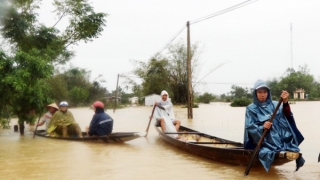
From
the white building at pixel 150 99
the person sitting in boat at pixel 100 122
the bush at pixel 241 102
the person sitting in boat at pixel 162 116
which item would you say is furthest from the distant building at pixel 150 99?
the person sitting in boat at pixel 100 122

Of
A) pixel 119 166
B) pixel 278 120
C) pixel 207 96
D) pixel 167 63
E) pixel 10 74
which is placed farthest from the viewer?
pixel 207 96

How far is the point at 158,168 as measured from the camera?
6.68 meters

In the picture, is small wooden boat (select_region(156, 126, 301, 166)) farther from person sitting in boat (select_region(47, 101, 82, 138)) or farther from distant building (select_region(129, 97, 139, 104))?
distant building (select_region(129, 97, 139, 104))

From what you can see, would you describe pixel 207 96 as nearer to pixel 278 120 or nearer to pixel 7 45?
pixel 7 45

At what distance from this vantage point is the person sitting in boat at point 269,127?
539 cm

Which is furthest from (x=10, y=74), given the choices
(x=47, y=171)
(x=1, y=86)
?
(x=47, y=171)

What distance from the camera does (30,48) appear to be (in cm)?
1178

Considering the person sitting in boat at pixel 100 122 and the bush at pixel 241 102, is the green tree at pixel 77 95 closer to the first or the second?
the bush at pixel 241 102

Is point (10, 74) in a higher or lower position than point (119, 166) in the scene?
higher

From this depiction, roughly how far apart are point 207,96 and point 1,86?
→ 3215cm

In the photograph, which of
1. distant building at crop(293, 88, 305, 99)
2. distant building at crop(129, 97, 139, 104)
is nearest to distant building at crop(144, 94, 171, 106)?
distant building at crop(129, 97, 139, 104)

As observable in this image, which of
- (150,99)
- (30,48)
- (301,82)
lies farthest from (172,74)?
(30,48)

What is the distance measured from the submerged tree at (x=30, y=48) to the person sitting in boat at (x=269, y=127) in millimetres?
6229

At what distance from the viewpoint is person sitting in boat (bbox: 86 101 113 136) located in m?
9.49
